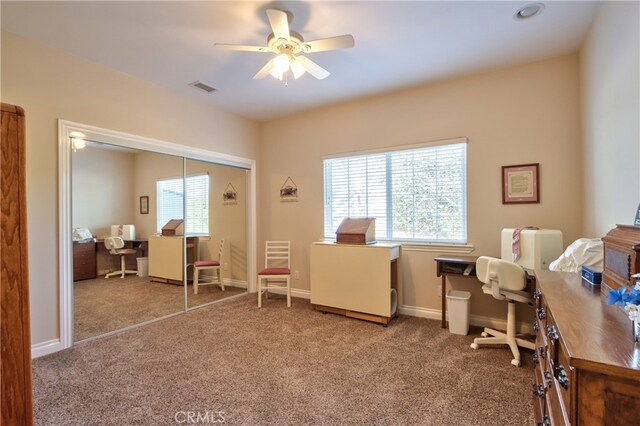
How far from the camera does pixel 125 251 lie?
3408mm

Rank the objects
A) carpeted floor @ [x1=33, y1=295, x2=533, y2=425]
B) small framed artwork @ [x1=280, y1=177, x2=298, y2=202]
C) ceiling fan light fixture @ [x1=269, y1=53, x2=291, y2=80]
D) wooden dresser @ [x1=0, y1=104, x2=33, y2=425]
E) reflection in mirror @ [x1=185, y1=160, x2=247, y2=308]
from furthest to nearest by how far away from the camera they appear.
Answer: small framed artwork @ [x1=280, y1=177, x2=298, y2=202]
reflection in mirror @ [x1=185, y1=160, x2=247, y2=308]
ceiling fan light fixture @ [x1=269, y1=53, x2=291, y2=80]
carpeted floor @ [x1=33, y1=295, x2=533, y2=425]
wooden dresser @ [x1=0, y1=104, x2=33, y2=425]

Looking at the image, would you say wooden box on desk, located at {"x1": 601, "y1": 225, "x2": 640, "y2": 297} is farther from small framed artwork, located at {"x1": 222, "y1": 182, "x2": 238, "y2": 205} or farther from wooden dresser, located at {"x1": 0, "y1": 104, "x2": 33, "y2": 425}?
small framed artwork, located at {"x1": 222, "y1": 182, "x2": 238, "y2": 205}

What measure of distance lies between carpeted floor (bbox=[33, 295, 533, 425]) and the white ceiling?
269 centimetres

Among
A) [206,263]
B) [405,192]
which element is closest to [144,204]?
[206,263]

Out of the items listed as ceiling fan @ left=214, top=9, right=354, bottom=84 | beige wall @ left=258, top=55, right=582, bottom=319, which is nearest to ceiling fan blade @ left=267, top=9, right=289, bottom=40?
ceiling fan @ left=214, top=9, right=354, bottom=84

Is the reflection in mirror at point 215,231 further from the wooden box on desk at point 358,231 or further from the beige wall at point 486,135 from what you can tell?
the wooden box on desk at point 358,231

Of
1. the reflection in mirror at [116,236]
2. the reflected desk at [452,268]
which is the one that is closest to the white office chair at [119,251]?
the reflection in mirror at [116,236]

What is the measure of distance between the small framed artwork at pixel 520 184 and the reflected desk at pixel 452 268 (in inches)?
28.4

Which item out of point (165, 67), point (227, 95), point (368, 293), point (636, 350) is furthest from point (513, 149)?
point (165, 67)

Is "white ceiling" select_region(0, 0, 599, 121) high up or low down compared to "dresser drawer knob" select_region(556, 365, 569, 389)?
up

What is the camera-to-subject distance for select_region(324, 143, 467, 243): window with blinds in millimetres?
3430

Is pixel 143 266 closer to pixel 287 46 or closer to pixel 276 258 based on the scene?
pixel 276 258

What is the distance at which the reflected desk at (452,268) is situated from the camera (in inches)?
119

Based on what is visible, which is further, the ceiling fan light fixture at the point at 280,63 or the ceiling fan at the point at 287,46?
the ceiling fan light fixture at the point at 280,63
